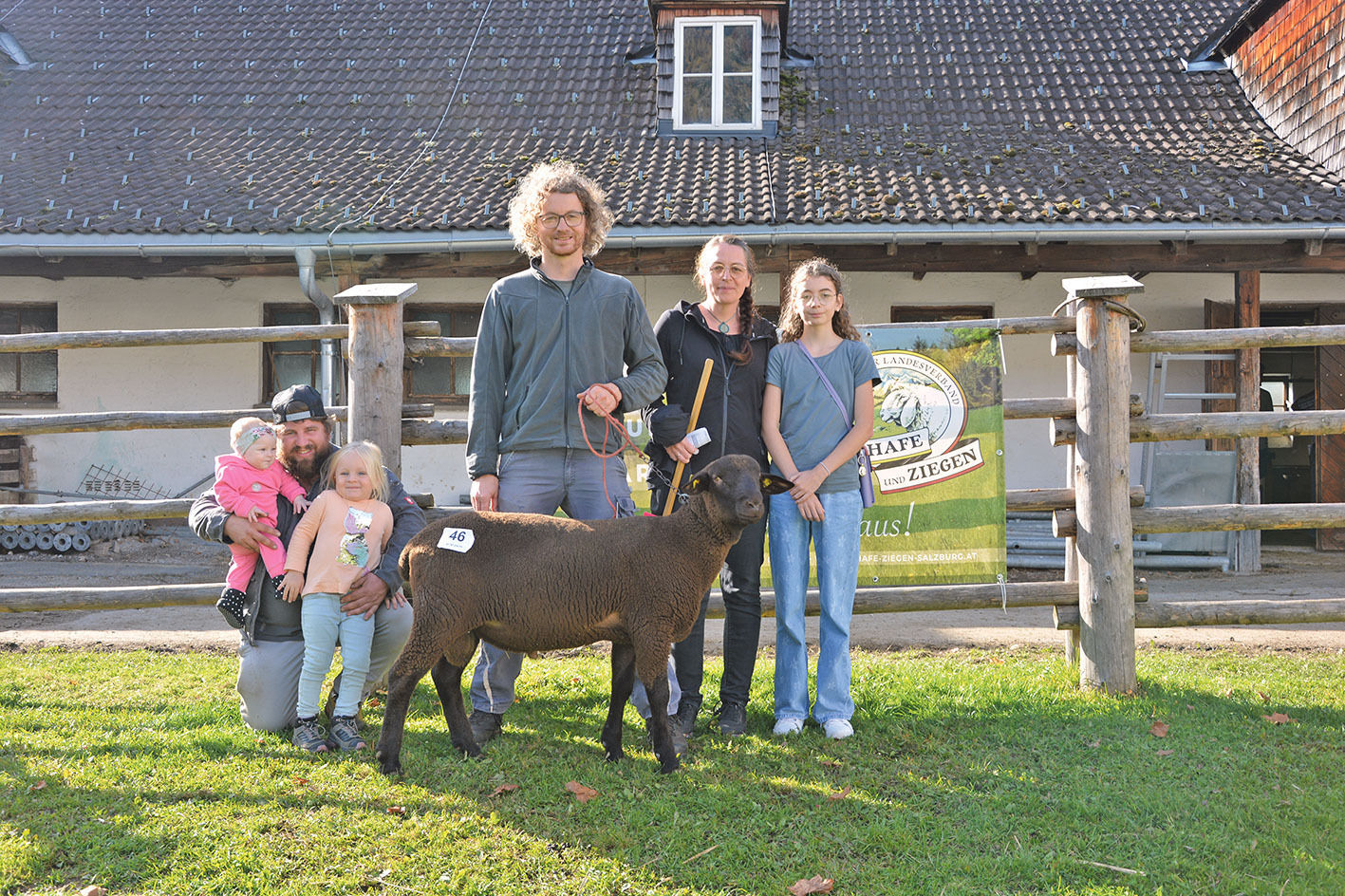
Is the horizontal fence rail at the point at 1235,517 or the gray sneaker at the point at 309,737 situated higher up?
the horizontal fence rail at the point at 1235,517

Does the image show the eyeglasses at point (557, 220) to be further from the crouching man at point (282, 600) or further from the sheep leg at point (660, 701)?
the sheep leg at point (660, 701)

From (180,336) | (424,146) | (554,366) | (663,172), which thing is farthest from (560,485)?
(424,146)

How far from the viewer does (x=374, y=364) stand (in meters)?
5.01

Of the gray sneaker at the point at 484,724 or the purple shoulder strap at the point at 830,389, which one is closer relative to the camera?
the gray sneaker at the point at 484,724

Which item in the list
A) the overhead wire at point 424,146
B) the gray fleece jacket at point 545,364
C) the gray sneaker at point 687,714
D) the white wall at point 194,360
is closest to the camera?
the gray fleece jacket at point 545,364

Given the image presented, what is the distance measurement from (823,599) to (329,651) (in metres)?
2.18

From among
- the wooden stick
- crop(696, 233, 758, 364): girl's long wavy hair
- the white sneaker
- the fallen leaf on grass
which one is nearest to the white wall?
crop(696, 233, 758, 364): girl's long wavy hair

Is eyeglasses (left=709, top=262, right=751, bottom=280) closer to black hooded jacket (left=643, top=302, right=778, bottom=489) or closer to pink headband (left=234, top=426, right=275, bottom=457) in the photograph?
black hooded jacket (left=643, top=302, right=778, bottom=489)

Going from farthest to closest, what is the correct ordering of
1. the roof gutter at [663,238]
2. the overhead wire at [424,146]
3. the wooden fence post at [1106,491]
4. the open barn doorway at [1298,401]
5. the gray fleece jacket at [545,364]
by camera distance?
the open barn doorway at [1298,401] → the overhead wire at [424,146] → the roof gutter at [663,238] → the wooden fence post at [1106,491] → the gray fleece jacket at [545,364]

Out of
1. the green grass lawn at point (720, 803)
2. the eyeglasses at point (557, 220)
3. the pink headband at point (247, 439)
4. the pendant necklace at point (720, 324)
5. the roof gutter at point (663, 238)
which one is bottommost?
the green grass lawn at point (720, 803)

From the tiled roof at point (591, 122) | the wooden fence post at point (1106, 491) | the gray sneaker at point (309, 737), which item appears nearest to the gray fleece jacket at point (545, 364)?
the gray sneaker at point (309, 737)

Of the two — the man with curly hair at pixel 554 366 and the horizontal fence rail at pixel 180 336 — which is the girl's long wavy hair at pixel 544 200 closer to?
the man with curly hair at pixel 554 366

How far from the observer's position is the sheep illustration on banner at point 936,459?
5305mm

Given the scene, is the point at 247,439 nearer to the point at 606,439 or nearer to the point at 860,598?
the point at 606,439
